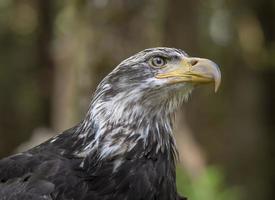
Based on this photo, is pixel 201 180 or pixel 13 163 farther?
pixel 201 180

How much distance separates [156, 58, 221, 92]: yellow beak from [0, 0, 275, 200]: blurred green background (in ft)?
10.7

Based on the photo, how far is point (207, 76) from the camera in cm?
604

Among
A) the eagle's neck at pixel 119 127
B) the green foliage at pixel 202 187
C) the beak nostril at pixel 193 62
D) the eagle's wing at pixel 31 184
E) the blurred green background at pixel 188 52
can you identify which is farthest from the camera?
the green foliage at pixel 202 187

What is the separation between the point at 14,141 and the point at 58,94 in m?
8.26

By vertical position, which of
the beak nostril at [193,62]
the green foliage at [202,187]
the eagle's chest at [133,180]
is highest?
the beak nostril at [193,62]

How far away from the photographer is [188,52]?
1433cm

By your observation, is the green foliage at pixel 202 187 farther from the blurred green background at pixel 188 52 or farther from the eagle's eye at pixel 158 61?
the eagle's eye at pixel 158 61

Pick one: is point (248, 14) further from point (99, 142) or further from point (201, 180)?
point (99, 142)

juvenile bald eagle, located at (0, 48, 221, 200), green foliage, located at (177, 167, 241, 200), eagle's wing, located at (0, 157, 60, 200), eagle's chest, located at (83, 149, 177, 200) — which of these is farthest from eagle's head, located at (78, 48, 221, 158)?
green foliage, located at (177, 167, 241, 200)

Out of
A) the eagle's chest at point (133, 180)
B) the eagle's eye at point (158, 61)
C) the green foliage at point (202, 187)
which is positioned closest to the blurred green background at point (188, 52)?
the green foliage at point (202, 187)

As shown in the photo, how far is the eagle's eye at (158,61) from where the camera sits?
620 centimetres

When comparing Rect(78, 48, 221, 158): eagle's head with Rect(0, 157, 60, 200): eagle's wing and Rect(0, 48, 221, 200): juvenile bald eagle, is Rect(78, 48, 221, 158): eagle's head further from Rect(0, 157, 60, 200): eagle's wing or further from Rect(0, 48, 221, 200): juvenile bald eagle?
Rect(0, 157, 60, 200): eagle's wing

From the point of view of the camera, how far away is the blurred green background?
9547 millimetres

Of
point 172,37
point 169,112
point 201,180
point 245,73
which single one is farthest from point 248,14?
point 169,112
